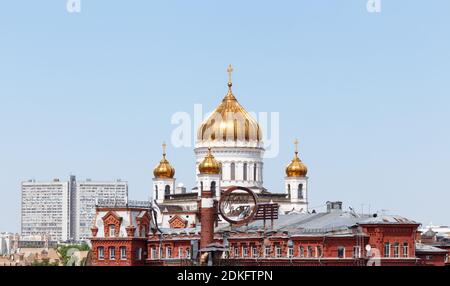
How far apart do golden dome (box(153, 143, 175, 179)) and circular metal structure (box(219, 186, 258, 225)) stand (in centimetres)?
1195

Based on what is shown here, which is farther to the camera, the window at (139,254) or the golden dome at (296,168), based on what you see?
the golden dome at (296,168)

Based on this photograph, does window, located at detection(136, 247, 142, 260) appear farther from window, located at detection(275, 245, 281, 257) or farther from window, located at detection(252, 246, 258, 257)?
window, located at detection(275, 245, 281, 257)

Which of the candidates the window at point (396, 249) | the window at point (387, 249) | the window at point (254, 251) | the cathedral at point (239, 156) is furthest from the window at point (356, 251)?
the cathedral at point (239, 156)

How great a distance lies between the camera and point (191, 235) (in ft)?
307

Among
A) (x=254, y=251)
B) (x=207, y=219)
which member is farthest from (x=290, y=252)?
(x=207, y=219)

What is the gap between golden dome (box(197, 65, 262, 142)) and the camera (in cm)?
10919

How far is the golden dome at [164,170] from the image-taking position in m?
111

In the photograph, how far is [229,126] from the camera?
109188 mm

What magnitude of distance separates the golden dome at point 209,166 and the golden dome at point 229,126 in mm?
5697

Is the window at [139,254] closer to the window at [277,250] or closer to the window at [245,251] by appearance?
the window at [245,251]

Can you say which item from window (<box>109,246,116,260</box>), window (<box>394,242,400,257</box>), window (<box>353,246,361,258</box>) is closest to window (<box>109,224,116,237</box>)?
window (<box>109,246,116,260</box>)
